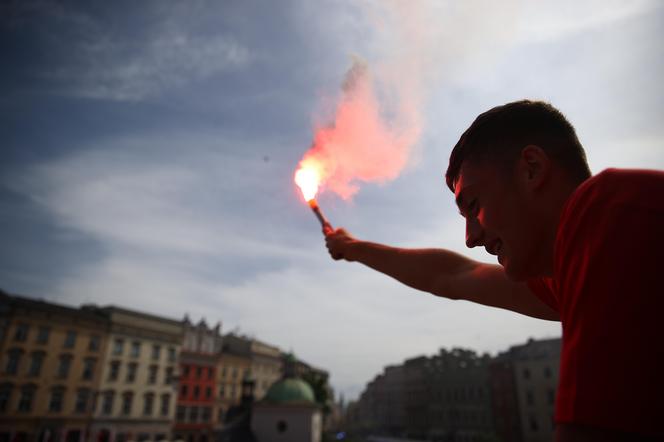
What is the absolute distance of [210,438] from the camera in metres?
54.4

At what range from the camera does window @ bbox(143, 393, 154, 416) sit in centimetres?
4812

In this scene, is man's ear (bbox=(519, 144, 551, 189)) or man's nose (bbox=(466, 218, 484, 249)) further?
man's nose (bbox=(466, 218, 484, 249))

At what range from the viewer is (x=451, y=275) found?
8.85 ft

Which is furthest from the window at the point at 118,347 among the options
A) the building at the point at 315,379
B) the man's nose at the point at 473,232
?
the man's nose at the point at 473,232

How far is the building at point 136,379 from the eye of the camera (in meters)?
44.8

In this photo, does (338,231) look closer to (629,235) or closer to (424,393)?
(629,235)

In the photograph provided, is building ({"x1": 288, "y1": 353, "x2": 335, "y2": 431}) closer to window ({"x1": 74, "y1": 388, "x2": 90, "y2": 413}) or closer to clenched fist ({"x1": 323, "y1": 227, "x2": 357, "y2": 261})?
window ({"x1": 74, "y1": 388, "x2": 90, "y2": 413})

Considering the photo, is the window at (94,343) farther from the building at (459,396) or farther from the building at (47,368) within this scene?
the building at (459,396)

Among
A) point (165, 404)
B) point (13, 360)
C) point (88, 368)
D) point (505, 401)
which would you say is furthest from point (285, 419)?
point (505, 401)

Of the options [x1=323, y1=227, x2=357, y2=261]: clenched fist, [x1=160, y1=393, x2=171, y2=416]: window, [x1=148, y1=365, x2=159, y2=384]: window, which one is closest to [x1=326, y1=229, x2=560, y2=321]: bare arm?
[x1=323, y1=227, x2=357, y2=261]: clenched fist

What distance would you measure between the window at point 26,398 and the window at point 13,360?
221cm

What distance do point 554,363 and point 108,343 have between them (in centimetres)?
5826

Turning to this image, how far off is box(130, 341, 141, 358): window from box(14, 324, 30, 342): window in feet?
38.1

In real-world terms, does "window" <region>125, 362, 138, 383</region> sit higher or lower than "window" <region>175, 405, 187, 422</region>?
higher
